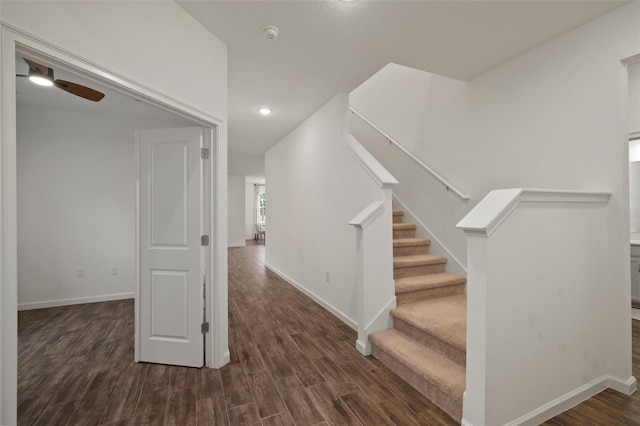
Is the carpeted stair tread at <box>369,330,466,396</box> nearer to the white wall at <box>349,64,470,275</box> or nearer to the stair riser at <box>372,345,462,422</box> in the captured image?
the stair riser at <box>372,345,462,422</box>

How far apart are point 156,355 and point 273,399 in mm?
1170

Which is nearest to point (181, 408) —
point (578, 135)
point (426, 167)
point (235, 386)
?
point (235, 386)

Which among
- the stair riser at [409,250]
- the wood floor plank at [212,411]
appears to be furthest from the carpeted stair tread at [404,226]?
the wood floor plank at [212,411]

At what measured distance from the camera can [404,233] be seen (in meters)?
3.56

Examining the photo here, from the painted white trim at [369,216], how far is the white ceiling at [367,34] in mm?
1435

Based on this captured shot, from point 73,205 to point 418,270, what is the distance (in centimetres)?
480

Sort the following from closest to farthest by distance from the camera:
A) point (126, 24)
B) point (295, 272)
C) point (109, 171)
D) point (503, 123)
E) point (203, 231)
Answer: point (126, 24) → point (203, 231) → point (503, 123) → point (109, 171) → point (295, 272)

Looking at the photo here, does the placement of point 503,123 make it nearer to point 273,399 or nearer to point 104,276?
point 273,399

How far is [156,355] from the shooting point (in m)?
2.25

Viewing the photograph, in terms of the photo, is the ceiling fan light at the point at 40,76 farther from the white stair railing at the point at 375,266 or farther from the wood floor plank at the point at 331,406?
the wood floor plank at the point at 331,406

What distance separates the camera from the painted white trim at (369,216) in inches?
92.5

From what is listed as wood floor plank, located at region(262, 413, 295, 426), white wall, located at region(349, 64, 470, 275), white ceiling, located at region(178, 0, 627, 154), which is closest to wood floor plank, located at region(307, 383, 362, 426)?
wood floor plank, located at region(262, 413, 295, 426)

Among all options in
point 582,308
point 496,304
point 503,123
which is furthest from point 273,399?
point 503,123

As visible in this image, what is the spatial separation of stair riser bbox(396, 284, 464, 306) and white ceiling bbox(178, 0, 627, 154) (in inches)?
90.9
